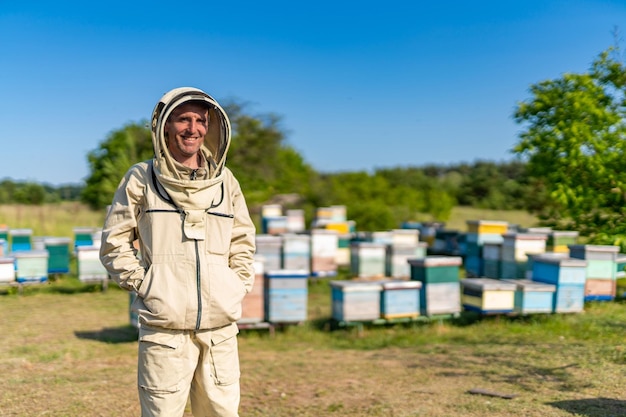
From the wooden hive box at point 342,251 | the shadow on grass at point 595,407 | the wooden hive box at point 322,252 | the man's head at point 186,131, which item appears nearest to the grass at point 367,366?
the shadow on grass at point 595,407

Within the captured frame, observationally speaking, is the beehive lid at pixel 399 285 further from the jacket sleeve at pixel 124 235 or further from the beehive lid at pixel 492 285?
the jacket sleeve at pixel 124 235

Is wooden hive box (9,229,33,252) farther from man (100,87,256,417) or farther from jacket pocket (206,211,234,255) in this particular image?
jacket pocket (206,211,234,255)

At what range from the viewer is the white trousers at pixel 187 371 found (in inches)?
102

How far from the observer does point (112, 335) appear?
788 centimetres

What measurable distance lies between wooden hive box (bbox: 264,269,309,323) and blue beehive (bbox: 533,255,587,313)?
3.46 meters

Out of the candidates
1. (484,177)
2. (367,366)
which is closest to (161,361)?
(367,366)

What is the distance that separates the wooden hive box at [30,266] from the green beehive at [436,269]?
6.38 m

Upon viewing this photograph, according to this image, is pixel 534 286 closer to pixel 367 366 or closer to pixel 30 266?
pixel 367 366

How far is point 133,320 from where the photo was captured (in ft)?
24.7

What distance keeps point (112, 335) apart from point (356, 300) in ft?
11.0

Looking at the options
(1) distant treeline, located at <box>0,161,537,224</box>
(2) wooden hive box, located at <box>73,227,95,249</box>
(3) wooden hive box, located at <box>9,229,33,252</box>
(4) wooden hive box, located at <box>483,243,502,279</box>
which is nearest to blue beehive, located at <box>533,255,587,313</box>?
(4) wooden hive box, located at <box>483,243,502,279</box>

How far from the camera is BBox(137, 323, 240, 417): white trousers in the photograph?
258 centimetres

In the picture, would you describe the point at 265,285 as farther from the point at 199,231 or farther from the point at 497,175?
the point at 497,175

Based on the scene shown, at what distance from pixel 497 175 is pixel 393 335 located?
162ft
